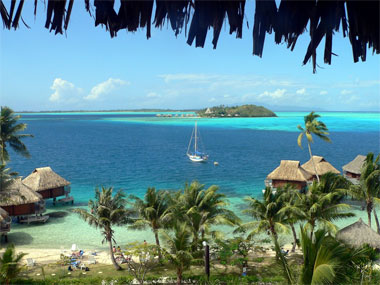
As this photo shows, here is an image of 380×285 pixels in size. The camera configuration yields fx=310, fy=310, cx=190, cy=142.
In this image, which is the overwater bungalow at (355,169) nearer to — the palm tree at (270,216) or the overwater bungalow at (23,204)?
the palm tree at (270,216)

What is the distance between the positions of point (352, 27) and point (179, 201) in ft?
56.5

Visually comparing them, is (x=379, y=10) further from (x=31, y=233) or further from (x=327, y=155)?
(x=327, y=155)

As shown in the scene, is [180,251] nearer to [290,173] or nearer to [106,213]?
[106,213]

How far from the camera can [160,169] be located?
50.1 m

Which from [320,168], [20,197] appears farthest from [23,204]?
[320,168]

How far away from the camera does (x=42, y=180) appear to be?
29.9m

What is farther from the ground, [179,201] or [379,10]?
[379,10]

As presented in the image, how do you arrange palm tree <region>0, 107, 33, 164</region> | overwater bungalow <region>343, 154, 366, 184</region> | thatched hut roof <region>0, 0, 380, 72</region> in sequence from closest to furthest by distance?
thatched hut roof <region>0, 0, 380, 72</region>
palm tree <region>0, 107, 33, 164</region>
overwater bungalow <region>343, 154, 366, 184</region>

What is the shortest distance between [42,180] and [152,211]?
17.2m

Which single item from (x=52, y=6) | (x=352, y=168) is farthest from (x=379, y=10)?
(x=352, y=168)

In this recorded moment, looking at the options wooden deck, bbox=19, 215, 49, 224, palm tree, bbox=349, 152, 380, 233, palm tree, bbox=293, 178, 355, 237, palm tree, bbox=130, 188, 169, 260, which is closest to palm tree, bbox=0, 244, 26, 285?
palm tree, bbox=130, 188, 169, 260

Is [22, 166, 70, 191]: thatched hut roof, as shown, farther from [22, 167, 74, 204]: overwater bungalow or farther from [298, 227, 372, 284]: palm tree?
[298, 227, 372, 284]: palm tree

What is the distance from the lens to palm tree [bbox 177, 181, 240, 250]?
17.1 m

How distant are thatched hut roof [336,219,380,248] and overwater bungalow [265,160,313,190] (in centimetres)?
1337
